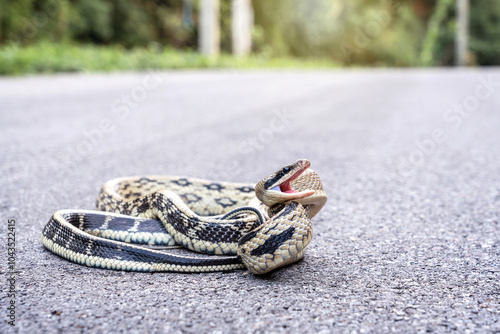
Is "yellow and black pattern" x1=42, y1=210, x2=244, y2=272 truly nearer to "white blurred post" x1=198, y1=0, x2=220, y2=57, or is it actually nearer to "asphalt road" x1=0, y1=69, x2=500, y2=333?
"asphalt road" x1=0, y1=69, x2=500, y2=333

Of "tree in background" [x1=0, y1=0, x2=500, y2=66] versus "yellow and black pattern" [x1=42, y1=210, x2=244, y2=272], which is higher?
"yellow and black pattern" [x1=42, y1=210, x2=244, y2=272]

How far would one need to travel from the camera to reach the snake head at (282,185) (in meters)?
2.55

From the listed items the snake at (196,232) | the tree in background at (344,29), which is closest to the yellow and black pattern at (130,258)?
the snake at (196,232)

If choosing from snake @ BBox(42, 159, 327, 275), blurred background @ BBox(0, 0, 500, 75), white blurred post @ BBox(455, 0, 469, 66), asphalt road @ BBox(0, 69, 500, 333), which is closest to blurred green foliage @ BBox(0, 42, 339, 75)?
blurred background @ BBox(0, 0, 500, 75)

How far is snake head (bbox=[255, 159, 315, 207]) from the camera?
8.36 feet

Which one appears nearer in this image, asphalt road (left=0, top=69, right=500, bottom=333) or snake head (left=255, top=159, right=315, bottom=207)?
asphalt road (left=0, top=69, right=500, bottom=333)

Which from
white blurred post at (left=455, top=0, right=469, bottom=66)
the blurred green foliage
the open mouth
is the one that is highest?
the open mouth

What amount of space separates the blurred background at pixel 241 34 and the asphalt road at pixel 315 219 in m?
10.1

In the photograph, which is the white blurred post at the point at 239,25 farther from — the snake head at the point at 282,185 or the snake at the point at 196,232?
the snake head at the point at 282,185

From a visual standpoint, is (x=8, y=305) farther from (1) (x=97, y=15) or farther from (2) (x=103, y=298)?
(1) (x=97, y=15)

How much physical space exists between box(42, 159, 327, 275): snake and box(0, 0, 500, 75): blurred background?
556 inches

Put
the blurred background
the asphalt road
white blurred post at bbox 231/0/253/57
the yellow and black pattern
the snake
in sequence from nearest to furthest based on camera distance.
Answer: the asphalt road, the snake, the yellow and black pattern, the blurred background, white blurred post at bbox 231/0/253/57

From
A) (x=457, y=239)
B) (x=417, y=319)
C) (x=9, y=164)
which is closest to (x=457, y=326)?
(x=417, y=319)

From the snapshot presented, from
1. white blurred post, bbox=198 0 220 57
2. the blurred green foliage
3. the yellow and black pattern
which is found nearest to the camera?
the yellow and black pattern
